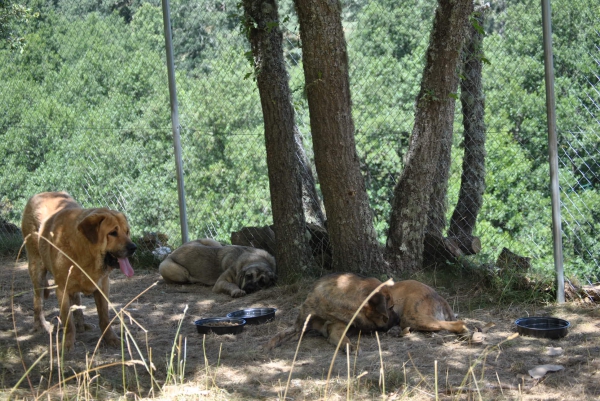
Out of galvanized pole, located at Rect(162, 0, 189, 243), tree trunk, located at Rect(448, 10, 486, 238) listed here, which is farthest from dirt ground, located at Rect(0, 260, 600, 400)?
tree trunk, located at Rect(448, 10, 486, 238)

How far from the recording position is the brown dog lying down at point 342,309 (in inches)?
217

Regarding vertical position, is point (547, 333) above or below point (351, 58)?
below

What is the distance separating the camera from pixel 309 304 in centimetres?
576

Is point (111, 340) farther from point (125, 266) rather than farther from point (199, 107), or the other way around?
point (199, 107)

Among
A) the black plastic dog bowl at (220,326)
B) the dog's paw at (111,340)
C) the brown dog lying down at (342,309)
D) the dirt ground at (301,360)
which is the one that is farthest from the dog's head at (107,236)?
the brown dog lying down at (342,309)

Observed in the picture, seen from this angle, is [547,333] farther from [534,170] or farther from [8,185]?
[534,170]

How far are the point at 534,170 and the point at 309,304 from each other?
11268 millimetres

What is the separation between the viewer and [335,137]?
661 cm

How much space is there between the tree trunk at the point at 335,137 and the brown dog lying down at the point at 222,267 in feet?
3.53

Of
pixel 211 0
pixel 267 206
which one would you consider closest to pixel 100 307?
pixel 211 0

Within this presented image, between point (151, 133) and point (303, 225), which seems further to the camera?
point (151, 133)

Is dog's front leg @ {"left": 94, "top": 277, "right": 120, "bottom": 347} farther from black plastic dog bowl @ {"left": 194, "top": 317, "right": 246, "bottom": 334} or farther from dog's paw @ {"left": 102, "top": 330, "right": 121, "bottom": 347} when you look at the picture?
black plastic dog bowl @ {"left": 194, "top": 317, "right": 246, "bottom": 334}

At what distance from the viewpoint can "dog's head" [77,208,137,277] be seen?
5344 millimetres

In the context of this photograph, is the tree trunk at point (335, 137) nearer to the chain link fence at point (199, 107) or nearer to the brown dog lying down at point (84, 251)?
the brown dog lying down at point (84, 251)
